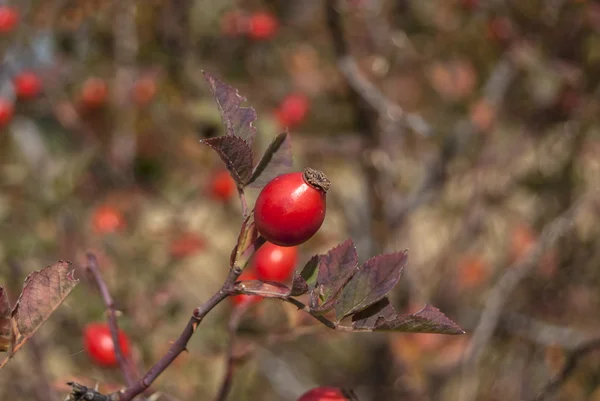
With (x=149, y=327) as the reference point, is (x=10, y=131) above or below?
above

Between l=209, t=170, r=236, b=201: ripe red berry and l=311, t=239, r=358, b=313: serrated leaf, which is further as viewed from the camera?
l=209, t=170, r=236, b=201: ripe red berry

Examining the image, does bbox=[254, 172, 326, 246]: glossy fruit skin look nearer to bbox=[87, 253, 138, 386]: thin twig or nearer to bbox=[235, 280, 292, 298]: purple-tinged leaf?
bbox=[235, 280, 292, 298]: purple-tinged leaf

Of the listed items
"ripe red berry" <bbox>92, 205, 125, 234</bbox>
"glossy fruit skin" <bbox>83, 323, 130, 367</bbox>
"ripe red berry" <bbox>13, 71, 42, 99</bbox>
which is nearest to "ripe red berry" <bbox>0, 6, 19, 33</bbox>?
"ripe red berry" <bbox>13, 71, 42, 99</bbox>

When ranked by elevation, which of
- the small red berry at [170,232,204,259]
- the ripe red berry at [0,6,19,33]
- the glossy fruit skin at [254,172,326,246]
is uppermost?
the ripe red berry at [0,6,19,33]

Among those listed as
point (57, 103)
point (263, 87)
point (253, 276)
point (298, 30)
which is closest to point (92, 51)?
point (57, 103)

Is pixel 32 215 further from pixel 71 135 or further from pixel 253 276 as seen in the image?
pixel 71 135

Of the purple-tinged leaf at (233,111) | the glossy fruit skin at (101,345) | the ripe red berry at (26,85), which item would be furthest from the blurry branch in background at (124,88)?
the purple-tinged leaf at (233,111)

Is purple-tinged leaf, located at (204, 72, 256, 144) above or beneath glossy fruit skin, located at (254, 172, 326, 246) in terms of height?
above

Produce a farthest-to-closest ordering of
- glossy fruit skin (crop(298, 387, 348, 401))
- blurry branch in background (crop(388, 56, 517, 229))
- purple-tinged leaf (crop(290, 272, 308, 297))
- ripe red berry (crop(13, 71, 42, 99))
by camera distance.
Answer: ripe red berry (crop(13, 71, 42, 99))
blurry branch in background (crop(388, 56, 517, 229))
glossy fruit skin (crop(298, 387, 348, 401))
purple-tinged leaf (crop(290, 272, 308, 297))
